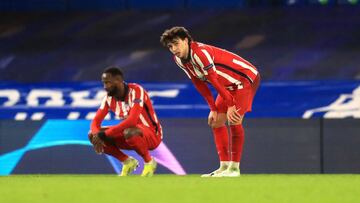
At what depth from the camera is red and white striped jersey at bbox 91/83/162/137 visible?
7.49 meters

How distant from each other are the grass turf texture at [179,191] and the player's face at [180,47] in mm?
1236

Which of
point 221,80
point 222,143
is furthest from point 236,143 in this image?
point 221,80

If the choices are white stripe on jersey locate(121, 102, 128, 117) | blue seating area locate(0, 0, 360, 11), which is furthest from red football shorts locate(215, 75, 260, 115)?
blue seating area locate(0, 0, 360, 11)

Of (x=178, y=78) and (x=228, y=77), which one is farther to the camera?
(x=178, y=78)

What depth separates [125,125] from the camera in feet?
24.5

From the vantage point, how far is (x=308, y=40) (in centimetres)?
1199

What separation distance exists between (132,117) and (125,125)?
0.09 meters

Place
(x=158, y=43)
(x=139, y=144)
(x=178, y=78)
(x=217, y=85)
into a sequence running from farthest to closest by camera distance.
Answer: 1. (x=158, y=43)
2. (x=178, y=78)
3. (x=139, y=144)
4. (x=217, y=85)

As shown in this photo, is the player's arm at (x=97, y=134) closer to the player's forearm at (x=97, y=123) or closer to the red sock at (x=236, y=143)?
the player's forearm at (x=97, y=123)

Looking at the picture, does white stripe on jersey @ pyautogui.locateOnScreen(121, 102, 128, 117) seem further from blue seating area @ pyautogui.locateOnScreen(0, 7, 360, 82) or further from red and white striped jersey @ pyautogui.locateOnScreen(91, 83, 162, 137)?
blue seating area @ pyautogui.locateOnScreen(0, 7, 360, 82)

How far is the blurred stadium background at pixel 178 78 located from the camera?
10.9m

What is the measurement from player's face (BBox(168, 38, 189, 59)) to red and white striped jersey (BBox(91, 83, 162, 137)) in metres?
0.83

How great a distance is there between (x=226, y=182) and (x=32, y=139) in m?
5.81

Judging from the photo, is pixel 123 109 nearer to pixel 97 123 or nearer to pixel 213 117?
pixel 97 123
